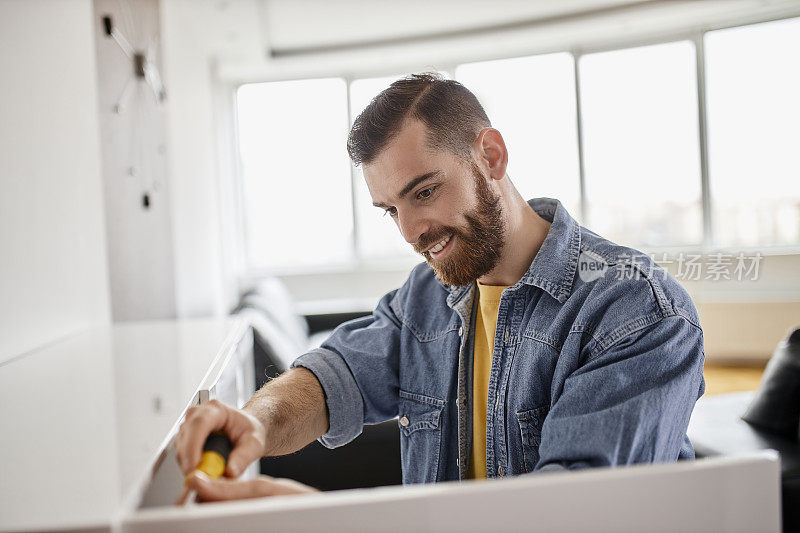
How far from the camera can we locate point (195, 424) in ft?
2.20

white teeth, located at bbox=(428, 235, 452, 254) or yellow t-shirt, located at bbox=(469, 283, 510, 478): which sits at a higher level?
white teeth, located at bbox=(428, 235, 452, 254)

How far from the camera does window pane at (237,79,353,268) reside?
625 cm

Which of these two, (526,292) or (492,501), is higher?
(526,292)

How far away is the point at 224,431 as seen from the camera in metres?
0.74

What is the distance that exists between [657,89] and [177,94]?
4.00m

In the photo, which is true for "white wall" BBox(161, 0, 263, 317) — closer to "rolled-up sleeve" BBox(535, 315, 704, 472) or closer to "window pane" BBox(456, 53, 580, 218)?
"window pane" BBox(456, 53, 580, 218)

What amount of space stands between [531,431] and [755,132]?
4.94 metres

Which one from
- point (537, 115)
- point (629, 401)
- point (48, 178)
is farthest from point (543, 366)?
point (537, 115)

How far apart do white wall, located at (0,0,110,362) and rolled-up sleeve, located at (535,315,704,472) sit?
43.5 inches

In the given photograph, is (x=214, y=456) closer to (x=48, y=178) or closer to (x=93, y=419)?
(x=93, y=419)

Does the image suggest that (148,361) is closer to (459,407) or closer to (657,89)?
(459,407)

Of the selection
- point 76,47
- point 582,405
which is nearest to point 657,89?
point 76,47

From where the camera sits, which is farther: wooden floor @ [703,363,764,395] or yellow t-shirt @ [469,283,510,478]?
wooden floor @ [703,363,764,395]

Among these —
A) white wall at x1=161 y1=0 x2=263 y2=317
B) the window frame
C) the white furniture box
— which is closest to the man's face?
the white furniture box
